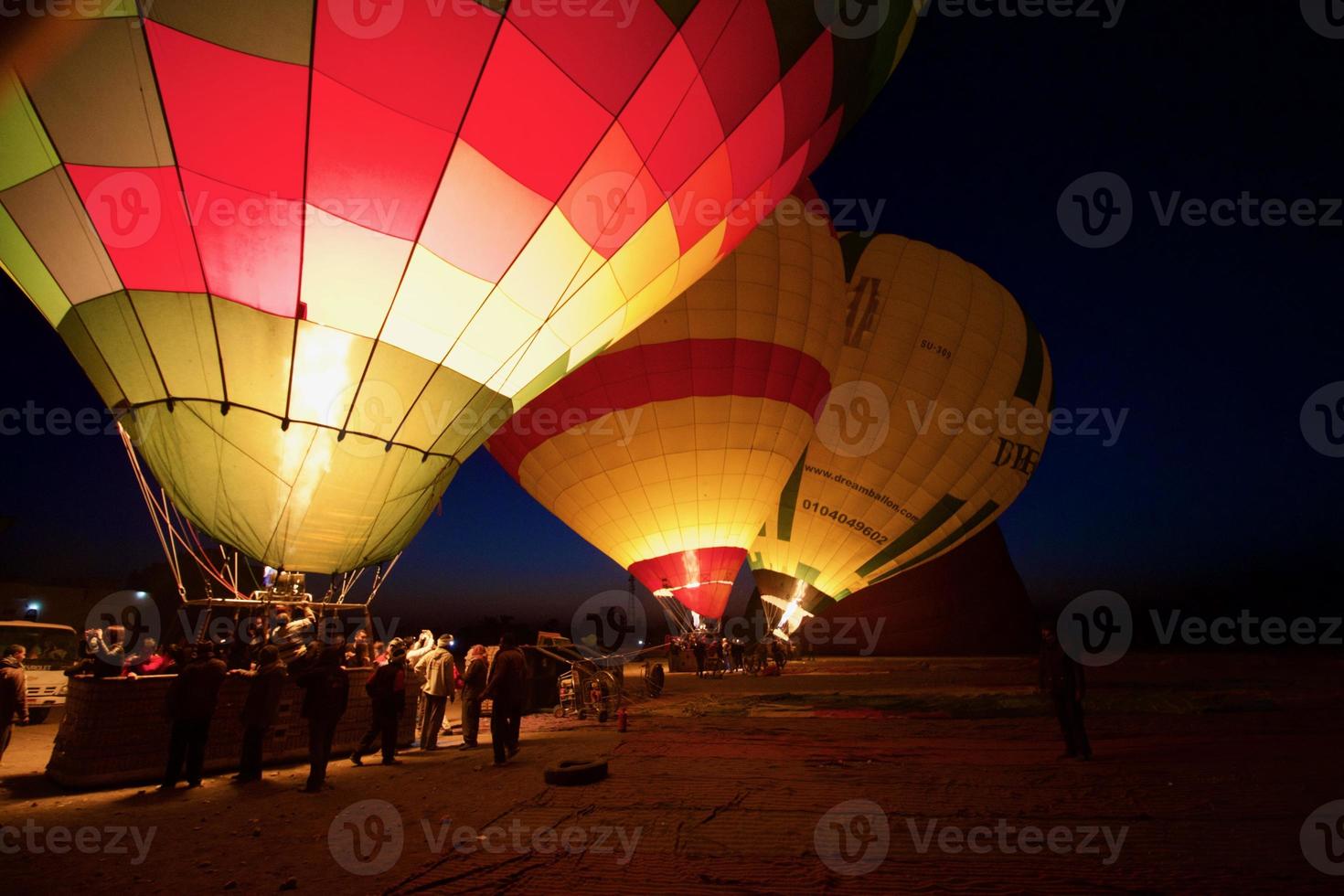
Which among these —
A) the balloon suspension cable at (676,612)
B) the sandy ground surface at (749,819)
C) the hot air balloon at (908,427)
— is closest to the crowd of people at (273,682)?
the sandy ground surface at (749,819)

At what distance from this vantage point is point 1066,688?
19.0 ft

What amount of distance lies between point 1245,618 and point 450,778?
60531 millimetres

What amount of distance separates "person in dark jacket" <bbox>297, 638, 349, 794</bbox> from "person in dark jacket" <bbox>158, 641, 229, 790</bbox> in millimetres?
674

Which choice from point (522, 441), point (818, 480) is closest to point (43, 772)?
point (522, 441)

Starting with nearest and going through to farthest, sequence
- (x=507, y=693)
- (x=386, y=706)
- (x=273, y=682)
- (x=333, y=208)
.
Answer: (x=333, y=208)
(x=273, y=682)
(x=507, y=693)
(x=386, y=706)

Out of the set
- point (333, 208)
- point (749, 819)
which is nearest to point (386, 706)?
point (749, 819)

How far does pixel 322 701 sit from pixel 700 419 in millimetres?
8428

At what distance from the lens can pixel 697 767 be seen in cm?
560

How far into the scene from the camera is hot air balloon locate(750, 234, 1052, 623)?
15727 millimetres

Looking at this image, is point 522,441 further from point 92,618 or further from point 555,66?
point 92,618

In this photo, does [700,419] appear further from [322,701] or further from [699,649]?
[322,701]

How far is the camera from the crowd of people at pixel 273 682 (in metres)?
5.08

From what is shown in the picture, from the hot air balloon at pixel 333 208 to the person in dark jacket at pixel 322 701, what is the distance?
2.79 feet

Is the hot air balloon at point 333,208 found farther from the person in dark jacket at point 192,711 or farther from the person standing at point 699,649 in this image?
the person standing at point 699,649
